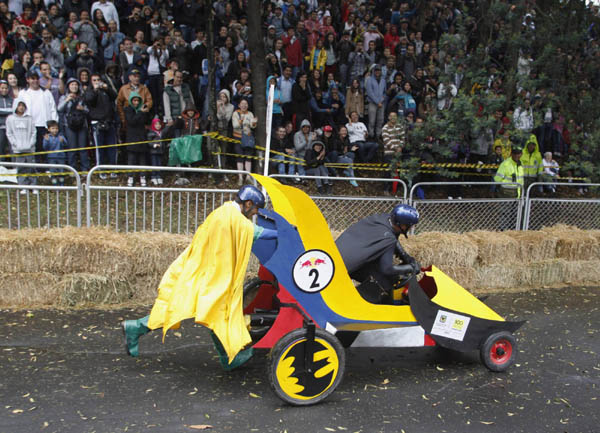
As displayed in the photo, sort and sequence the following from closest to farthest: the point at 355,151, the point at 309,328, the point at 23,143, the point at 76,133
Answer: the point at 309,328 → the point at 23,143 → the point at 76,133 → the point at 355,151

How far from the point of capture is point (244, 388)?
511cm

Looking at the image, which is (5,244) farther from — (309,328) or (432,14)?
(432,14)

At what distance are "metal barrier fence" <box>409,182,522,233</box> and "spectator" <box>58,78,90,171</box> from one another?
6.12 m

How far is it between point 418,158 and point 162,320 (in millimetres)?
7588

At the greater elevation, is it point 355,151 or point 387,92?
point 387,92

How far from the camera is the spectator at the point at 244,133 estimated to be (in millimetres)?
11680

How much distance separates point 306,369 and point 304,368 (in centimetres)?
2

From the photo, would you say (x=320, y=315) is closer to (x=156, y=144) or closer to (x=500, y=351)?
(x=500, y=351)

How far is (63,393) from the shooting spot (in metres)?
4.83

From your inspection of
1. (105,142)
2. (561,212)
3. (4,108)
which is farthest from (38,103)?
(561,212)

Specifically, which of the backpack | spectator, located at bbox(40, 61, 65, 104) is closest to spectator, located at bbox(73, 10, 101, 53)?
spectator, located at bbox(40, 61, 65, 104)

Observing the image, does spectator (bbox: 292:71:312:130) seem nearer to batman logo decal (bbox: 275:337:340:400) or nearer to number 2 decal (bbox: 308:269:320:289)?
number 2 decal (bbox: 308:269:320:289)

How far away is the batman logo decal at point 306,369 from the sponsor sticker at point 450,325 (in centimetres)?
113

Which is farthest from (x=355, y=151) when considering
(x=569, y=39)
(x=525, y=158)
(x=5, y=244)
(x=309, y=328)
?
(x=309, y=328)
